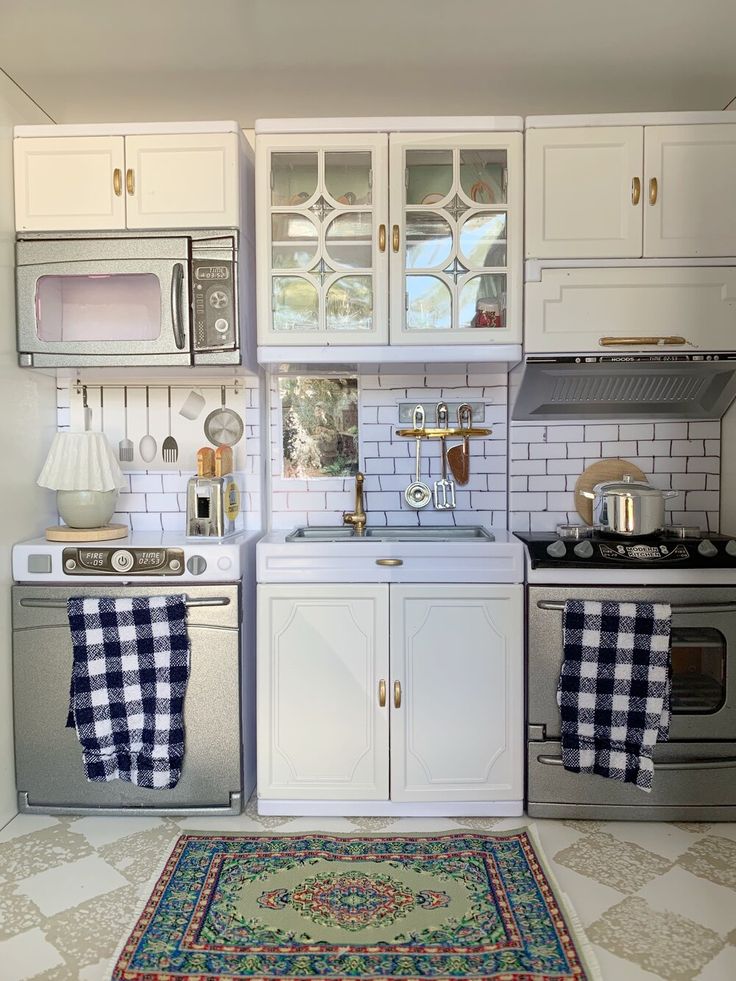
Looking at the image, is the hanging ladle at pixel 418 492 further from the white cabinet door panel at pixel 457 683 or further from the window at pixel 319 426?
the white cabinet door panel at pixel 457 683

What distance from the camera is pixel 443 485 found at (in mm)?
3141

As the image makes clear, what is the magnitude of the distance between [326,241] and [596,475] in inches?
57.6

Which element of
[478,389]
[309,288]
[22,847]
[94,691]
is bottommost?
[22,847]

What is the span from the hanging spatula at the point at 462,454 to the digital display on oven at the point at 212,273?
43.3 inches

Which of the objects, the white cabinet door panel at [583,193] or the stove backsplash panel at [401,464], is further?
the stove backsplash panel at [401,464]

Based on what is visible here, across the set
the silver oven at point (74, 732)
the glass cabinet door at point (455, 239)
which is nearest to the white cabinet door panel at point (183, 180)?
the glass cabinet door at point (455, 239)

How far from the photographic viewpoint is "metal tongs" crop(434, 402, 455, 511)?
313cm

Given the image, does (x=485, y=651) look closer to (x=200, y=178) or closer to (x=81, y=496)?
(x=81, y=496)

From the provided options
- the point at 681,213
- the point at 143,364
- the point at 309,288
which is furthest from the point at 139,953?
the point at 681,213

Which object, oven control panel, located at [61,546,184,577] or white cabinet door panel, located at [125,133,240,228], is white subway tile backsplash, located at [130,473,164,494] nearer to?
oven control panel, located at [61,546,184,577]

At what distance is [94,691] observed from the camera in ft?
8.36

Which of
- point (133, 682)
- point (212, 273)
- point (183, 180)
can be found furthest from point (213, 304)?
point (133, 682)

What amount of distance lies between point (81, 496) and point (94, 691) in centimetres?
71

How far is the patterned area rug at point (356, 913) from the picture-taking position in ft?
6.12
